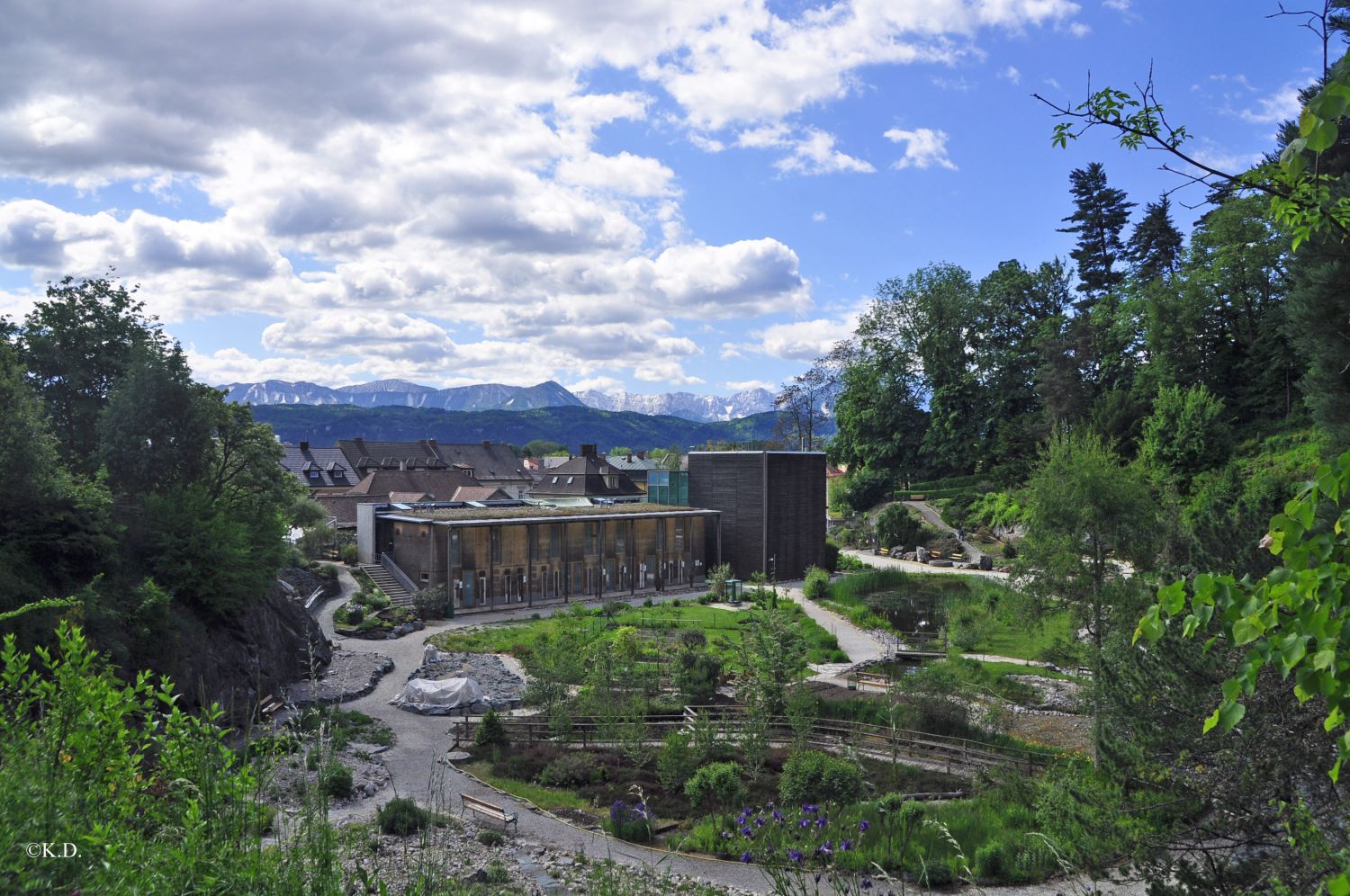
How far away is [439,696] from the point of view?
2550 cm

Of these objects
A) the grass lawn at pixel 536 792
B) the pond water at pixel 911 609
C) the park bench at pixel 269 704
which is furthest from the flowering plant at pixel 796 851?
the pond water at pixel 911 609

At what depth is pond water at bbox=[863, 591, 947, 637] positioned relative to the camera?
3681 cm

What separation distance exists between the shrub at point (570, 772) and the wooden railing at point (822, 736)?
0.99 meters

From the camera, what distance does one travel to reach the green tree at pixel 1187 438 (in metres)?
40.4

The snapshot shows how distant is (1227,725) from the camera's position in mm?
2586

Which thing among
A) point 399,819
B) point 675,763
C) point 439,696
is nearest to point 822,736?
point 675,763

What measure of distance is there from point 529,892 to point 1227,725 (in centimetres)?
1205

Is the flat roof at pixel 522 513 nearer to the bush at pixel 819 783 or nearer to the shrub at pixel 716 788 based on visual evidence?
the shrub at pixel 716 788

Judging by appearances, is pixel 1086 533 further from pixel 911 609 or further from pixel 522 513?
pixel 522 513

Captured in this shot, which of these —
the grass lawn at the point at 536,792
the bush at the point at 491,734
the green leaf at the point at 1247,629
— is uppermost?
the green leaf at the point at 1247,629

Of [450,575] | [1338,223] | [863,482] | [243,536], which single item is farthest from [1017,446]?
[1338,223]

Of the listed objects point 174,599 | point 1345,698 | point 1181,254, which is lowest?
point 174,599

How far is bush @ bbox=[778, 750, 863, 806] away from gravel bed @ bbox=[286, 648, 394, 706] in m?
14.2

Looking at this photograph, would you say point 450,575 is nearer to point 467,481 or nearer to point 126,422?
point 126,422
